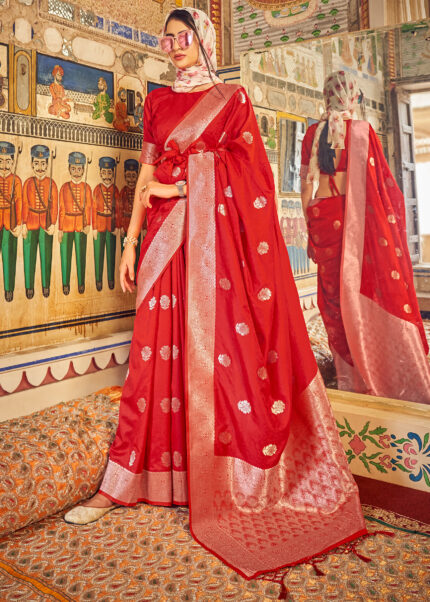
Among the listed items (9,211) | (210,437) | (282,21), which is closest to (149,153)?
(9,211)

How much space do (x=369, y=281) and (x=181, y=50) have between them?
111 cm

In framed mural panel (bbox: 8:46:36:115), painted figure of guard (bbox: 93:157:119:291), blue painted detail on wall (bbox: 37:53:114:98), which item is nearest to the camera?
framed mural panel (bbox: 8:46:36:115)

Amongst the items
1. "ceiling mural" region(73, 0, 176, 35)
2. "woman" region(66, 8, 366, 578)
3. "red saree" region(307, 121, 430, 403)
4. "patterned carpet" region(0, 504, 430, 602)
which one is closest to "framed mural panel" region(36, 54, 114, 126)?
"ceiling mural" region(73, 0, 176, 35)

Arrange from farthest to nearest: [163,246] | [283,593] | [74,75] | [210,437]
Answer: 1. [74,75]
2. [163,246]
3. [210,437]
4. [283,593]

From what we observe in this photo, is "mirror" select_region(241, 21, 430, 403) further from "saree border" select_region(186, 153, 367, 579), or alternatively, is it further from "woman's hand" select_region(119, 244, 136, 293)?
"woman's hand" select_region(119, 244, 136, 293)

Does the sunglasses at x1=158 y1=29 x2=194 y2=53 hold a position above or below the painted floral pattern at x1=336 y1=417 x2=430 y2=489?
above

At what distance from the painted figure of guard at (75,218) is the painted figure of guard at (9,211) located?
21 centimetres

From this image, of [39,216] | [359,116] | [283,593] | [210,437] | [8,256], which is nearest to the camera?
[283,593]

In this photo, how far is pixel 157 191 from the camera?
82.7 inches

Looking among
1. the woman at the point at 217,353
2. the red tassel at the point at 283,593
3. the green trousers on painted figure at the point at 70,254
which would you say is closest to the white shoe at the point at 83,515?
the woman at the point at 217,353

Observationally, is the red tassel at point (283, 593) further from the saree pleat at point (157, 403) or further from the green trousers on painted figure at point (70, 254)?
the green trousers on painted figure at point (70, 254)

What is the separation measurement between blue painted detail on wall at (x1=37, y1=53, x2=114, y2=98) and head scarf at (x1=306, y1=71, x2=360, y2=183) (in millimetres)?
1063

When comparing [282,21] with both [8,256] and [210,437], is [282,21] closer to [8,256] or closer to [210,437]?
[8,256]

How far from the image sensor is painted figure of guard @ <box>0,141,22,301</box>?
2.37 meters
